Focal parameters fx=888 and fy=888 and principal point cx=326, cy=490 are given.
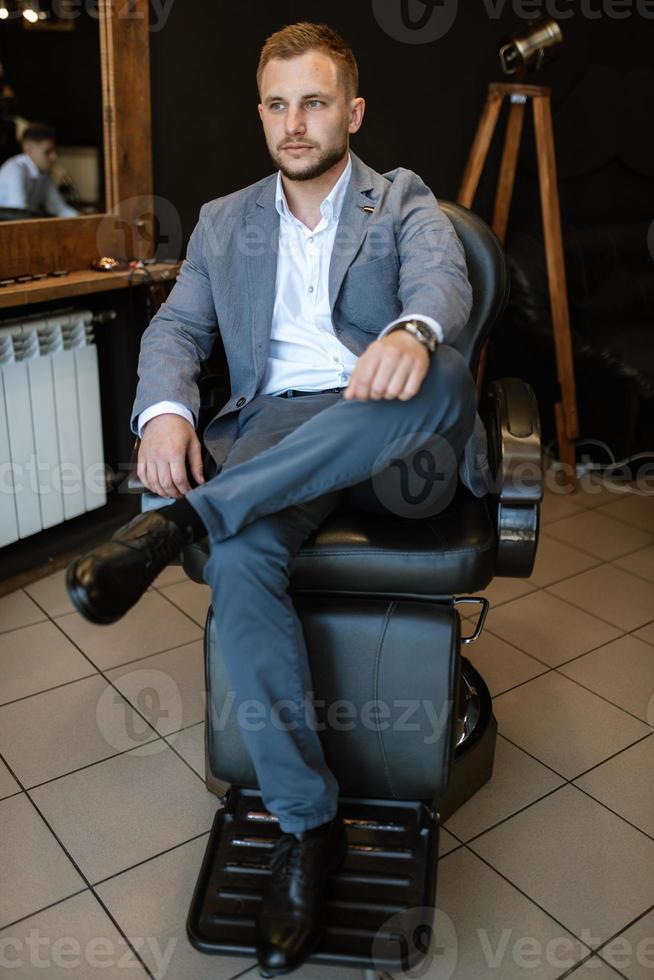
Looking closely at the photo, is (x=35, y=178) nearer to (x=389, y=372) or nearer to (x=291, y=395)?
(x=291, y=395)

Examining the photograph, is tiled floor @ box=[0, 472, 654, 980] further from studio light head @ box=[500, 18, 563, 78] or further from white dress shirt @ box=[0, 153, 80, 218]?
studio light head @ box=[500, 18, 563, 78]

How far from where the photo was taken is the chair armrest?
1.69 m

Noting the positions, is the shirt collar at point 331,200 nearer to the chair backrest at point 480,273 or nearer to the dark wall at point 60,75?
the chair backrest at point 480,273

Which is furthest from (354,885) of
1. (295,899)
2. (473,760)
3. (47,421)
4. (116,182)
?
(116,182)

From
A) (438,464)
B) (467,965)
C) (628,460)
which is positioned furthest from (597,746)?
(628,460)

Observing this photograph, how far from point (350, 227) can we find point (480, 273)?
31 cm

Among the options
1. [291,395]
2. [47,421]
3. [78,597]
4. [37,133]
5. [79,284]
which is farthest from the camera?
[37,133]

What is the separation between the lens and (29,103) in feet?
9.36

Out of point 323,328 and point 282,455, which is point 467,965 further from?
point 323,328

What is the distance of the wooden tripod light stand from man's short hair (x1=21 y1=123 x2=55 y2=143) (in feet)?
4.77

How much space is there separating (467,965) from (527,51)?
9.63 ft

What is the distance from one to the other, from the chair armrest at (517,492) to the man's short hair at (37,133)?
191cm

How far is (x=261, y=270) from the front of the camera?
6.43 feet

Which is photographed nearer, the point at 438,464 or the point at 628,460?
the point at 438,464
